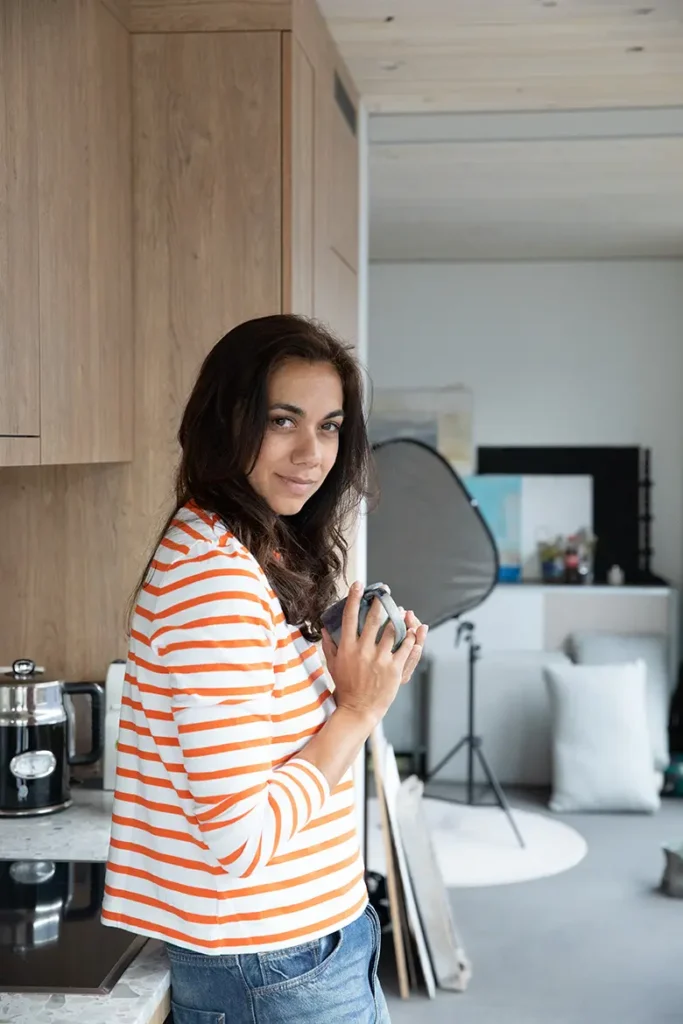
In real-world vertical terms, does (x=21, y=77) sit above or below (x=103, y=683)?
above

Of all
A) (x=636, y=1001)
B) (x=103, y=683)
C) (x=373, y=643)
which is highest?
(x=373, y=643)

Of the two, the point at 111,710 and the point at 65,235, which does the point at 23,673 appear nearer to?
the point at 111,710

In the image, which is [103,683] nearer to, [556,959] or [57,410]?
[57,410]

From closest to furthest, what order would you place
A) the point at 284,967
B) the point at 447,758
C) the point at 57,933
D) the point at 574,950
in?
the point at 284,967 < the point at 57,933 < the point at 574,950 < the point at 447,758

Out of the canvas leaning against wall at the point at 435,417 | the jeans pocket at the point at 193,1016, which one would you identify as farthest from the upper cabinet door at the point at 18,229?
the canvas leaning against wall at the point at 435,417

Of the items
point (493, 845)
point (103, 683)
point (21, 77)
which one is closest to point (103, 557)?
point (103, 683)

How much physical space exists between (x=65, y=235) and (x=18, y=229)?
208mm

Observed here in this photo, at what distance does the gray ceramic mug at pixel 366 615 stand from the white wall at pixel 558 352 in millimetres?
5157

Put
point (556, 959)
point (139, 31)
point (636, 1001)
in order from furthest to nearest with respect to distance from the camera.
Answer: point (556, 959), point (636, 1001), point (139, 31)

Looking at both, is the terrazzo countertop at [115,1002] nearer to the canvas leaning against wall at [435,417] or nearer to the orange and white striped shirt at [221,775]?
the orange and white striped shirt at [221,775]

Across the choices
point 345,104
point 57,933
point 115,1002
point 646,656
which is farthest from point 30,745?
point 646,656

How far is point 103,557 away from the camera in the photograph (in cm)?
237

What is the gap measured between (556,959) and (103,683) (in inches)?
83.3

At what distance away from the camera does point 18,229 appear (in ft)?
5.57
